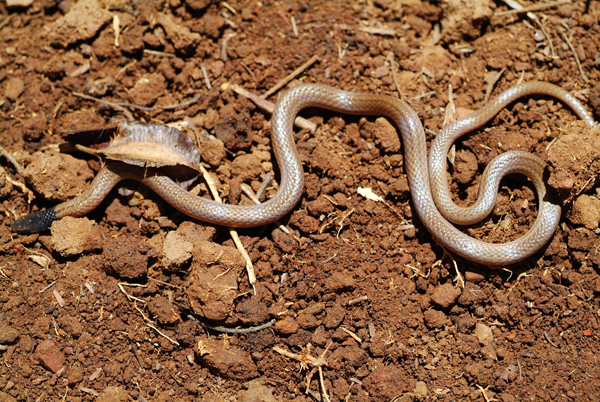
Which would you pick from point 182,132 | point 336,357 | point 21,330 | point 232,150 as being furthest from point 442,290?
point 21,330

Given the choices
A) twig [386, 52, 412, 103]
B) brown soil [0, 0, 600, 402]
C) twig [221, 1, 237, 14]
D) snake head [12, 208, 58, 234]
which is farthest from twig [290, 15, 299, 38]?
snake head [12, 208, 58, 234]

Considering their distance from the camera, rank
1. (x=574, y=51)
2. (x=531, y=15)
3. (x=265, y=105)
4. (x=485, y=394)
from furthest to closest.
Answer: (x=531, y=15) < (x=574, y=51) < (x=265, y=105) < (x=485, y=394)

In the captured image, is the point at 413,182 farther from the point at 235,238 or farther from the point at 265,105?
the point at 235,238

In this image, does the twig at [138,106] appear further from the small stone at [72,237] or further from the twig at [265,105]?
the small stone at [72,237]

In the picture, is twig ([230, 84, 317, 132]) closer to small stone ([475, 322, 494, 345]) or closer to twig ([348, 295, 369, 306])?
twig ([348, 295, 369, 306])

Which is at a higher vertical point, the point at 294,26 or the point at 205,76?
the point at 294,26

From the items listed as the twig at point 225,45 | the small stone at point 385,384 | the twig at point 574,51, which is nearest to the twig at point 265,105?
the twig at point 225,45

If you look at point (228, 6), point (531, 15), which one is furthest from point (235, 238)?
point (531, 15)
